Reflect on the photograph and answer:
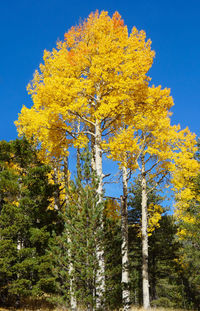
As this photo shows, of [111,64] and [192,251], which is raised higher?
[111,64]

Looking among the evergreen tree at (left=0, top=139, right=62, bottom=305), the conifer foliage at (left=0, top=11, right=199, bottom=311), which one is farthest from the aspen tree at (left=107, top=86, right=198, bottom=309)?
the evergreen tree at (left=0, top=139, right=62, bottom=305)

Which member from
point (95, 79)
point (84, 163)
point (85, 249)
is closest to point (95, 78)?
point (95, 79)

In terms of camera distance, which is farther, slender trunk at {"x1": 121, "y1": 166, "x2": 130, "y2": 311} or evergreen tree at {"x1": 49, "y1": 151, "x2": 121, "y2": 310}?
slender trunk at {"x1": 121, "y1": 166, "x2": 130, "y2": 311}

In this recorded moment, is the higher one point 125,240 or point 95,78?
point 95,78

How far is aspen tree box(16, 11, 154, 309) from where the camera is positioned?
871cm

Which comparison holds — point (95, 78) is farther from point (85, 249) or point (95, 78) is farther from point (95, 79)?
point (85, 249)

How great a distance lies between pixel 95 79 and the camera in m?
9.04

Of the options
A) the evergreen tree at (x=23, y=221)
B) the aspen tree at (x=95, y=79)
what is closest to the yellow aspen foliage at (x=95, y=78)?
the aspen tree at (x=95, y=79)

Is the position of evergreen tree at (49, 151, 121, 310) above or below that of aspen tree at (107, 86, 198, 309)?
below

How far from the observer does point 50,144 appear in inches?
411

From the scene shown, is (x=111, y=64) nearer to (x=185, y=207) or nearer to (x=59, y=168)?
(x=59, y=168)

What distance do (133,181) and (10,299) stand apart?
30.7 feet

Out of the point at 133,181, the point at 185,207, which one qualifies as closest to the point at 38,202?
the point at 133,181

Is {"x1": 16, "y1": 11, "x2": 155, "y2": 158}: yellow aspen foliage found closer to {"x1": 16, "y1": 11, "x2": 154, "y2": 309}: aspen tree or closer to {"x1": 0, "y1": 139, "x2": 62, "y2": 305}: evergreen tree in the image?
{"x1": 16, "y1": 11, "x2": 154, "y2": 309}: aspen tree
